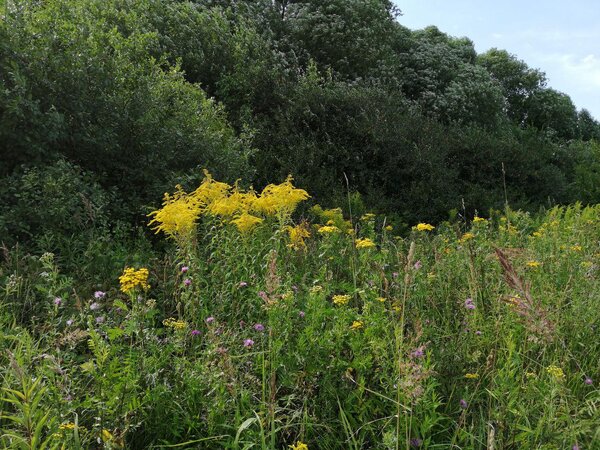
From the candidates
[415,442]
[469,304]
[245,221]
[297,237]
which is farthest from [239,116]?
[415,442]

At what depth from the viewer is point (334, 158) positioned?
35.1 ft

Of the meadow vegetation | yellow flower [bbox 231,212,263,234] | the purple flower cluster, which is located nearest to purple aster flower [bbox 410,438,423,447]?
the meadow vegetation

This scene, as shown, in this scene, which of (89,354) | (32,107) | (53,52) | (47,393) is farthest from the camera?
(53,52)

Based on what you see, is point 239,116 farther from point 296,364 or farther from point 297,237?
point 296,364

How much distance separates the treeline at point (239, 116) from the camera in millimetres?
5559

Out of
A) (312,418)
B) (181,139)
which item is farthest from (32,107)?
(312,418)

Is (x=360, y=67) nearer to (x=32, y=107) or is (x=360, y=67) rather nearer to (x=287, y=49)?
(x=287, y=49)

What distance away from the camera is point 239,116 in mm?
11156

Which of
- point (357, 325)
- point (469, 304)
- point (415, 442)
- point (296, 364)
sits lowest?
point (415, 442)

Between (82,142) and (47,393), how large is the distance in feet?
13.5

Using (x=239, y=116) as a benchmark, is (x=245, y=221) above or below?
below

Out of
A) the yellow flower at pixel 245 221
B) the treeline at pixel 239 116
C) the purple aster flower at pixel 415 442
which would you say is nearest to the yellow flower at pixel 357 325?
the purple aster flower at pixel 415 442

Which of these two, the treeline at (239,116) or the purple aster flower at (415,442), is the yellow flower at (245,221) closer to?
the treeline at (239,116)

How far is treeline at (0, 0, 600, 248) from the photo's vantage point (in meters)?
5.56
